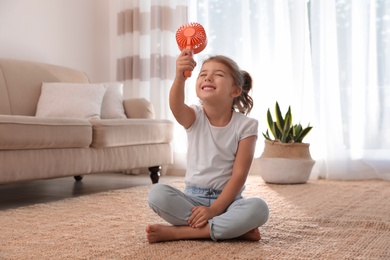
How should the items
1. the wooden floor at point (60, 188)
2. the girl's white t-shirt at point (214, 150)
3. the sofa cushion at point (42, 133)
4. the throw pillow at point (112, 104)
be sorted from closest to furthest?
the girl's white t-shirt at point (214, 150) → the sofa cushion at point (42, 133) → the wooden floor at point (60, 188) → the throw pillow at point (112, 104)

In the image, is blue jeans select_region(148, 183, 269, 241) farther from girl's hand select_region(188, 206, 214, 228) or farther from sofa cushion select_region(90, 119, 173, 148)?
sofa cushion select_region(90, 119, 173, 148)

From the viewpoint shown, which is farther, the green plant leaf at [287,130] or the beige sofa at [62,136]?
the green plant leaf at [287,130]

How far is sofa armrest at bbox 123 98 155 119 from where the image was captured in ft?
10.8

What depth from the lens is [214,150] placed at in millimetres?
1555

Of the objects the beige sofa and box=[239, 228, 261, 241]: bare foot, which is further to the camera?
the beige sofa

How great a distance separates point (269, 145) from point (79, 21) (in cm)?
187

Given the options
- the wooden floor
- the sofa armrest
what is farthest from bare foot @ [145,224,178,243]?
the sofa armrest

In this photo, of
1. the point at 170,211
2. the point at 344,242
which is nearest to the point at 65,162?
the point at 170,211

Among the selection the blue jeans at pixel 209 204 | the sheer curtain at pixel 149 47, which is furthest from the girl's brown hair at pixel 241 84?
the sheer curtain at pixel 149 47

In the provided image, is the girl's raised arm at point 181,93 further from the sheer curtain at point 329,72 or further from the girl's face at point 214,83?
the sheer curtain at point 329,72

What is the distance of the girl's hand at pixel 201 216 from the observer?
145 cm

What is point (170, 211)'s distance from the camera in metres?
1.48

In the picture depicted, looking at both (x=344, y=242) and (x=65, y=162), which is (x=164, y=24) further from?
(x=344, y=242)

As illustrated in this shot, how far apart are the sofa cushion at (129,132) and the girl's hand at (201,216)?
1301 mm
